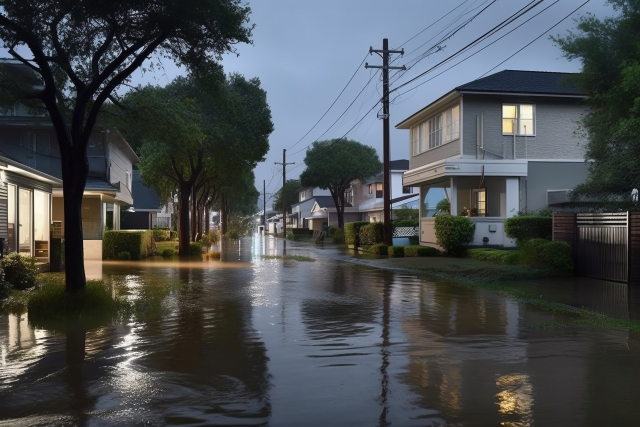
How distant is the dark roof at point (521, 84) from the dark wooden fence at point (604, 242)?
9987 mm

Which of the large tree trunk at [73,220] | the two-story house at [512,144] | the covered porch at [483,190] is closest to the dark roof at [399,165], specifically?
the covered porch at [483,190]

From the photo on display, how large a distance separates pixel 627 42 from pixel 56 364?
1464cm

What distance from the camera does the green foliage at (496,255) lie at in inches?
840

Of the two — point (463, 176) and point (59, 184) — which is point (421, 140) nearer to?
point (463, 176)

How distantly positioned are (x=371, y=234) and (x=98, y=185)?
49.1 ft

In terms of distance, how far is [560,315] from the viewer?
11883 mm

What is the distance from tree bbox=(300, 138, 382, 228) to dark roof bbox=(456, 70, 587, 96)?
118 ft

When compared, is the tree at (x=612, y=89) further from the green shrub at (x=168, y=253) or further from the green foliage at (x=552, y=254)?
the green shrub at (x=168, y=253)

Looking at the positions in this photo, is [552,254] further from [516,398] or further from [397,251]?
[516,398]

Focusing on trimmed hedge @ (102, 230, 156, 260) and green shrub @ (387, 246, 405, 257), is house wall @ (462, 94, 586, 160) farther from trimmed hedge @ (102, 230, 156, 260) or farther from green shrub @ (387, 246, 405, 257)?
trimmed hedge @ (102, 230, 156, 260)

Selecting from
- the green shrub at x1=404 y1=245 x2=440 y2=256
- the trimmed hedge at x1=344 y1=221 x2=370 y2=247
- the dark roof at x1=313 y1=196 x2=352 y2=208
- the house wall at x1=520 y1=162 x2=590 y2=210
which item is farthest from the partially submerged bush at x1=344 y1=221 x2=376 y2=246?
the dark roof at x1=313 y1=196 x2=352 y2=208

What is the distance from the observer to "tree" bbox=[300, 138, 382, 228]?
66.6 m

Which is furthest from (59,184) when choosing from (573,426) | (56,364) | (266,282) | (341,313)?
(573,426)

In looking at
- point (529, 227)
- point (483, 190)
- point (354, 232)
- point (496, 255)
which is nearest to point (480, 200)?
point (483, 190)
